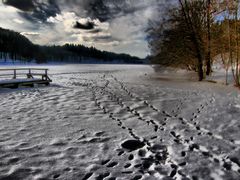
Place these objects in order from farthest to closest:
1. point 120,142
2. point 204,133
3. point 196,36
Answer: point 196,36, point 204,133, point 120,142

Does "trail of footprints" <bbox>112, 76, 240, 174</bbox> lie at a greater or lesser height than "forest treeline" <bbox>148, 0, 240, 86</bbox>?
lesser

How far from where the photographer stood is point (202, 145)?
497 centimetres

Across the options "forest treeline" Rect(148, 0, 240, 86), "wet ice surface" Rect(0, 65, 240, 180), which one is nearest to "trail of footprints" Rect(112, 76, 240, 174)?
"wet ice surface" Rect(0, 65, 240, 180)

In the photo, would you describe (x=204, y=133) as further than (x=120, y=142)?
Yes

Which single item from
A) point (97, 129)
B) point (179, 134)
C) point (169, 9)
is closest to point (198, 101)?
point (179, 134)

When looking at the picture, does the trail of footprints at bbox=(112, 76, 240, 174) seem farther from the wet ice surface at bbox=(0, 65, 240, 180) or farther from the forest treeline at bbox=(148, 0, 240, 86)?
the forest treeline at bbox=(148, 0, 240, 86)

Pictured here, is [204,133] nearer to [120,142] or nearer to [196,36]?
[120,142]

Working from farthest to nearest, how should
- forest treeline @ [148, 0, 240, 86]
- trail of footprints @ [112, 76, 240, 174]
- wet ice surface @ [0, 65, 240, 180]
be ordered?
forest treeline @ [148, 0, 240, 86]
trail of footprints @ [112, 76, 240, 174]
wet ice surface @ [0, 65, 240, 180]

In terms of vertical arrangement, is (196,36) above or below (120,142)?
above

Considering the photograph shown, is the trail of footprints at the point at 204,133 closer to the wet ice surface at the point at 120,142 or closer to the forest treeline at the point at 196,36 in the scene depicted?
the wet ice surface at the point at 120,142

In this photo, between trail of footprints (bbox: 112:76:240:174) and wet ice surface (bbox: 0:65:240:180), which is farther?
trail of footprints (bbox: 112:76:240:174)

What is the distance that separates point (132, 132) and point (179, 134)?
1.26 m

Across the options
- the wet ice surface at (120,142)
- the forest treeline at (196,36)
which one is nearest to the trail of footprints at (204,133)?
the wet ice surface at (120,142)

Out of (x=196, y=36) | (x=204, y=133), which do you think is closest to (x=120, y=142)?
(x=204, y=133)
